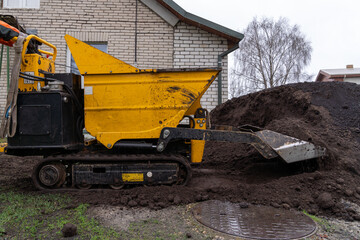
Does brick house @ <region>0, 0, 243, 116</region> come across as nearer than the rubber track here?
No

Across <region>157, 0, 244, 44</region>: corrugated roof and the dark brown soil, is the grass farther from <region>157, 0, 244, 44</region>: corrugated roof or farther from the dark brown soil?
<region>157, 0, 244, 44</region>: corrugated roof

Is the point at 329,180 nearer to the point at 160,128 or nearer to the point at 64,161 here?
the point at 160,128

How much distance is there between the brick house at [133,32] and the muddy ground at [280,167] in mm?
1688

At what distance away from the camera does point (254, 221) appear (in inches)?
119

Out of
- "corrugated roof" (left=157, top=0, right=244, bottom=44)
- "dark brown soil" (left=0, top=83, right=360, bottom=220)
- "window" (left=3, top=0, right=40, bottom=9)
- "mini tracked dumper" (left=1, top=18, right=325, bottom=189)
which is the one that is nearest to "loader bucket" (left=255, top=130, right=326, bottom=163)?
"mini tracked dumper" (left=1, top=18, right=325, bottom=189)

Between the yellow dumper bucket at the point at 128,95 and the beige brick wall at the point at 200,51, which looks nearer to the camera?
the yellow dumper bucket at the point at 128,95

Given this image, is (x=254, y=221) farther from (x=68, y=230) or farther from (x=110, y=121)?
(x=110, y=121)

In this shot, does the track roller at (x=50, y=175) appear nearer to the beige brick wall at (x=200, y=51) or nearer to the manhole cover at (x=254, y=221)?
the manhole cover at (x=254, y=221)

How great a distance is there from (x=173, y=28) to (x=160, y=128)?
523 cm

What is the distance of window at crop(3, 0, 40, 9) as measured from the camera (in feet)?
26.8

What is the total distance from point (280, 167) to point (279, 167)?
2 centimetres

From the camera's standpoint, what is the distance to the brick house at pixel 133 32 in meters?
8.10

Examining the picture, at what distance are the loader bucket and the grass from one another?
2507mm

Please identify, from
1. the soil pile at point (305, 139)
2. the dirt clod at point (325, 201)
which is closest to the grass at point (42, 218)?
the soil pile at point (305, 139)
